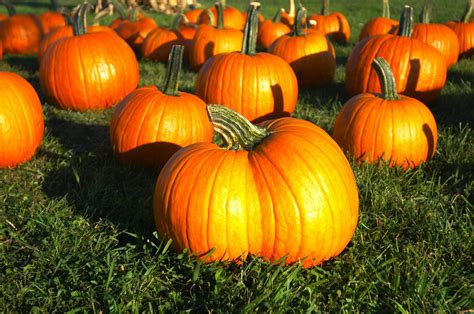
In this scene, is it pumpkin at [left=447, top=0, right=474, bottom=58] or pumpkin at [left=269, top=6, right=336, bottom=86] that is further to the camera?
→ pumpkin at [left=447, top=0, right=474, bottom=58]

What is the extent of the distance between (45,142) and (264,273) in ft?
10.1

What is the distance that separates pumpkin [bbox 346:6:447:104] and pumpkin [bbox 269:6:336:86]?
1050mm

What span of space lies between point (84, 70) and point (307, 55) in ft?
10.3

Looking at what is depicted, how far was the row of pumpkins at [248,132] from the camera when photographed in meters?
2.62

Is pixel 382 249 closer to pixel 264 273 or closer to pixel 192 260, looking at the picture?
pixel 264 273

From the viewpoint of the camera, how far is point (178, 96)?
4211mm

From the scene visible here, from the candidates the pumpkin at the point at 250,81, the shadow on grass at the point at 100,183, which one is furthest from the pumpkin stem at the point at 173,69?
the pumpkin at the point at 250,81

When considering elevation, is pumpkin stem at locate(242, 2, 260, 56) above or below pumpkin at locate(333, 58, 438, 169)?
above

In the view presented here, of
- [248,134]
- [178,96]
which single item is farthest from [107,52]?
[248,134]

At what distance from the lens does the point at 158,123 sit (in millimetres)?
3996

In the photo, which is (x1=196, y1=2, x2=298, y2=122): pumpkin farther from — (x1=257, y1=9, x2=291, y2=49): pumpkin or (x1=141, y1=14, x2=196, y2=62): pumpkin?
(x1=257, y1=9, x2=291, y2=49): pumpkin

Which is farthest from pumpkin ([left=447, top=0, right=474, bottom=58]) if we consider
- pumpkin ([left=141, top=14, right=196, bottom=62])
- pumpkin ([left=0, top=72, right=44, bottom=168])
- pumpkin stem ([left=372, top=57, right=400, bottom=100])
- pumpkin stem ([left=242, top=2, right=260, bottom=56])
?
pumpkin ([left=0, top=72, right=44, bottom=168])

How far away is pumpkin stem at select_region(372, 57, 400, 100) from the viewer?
4.11 metres

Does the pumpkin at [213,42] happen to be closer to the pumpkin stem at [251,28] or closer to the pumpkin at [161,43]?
the pumpkin at [161,43]
